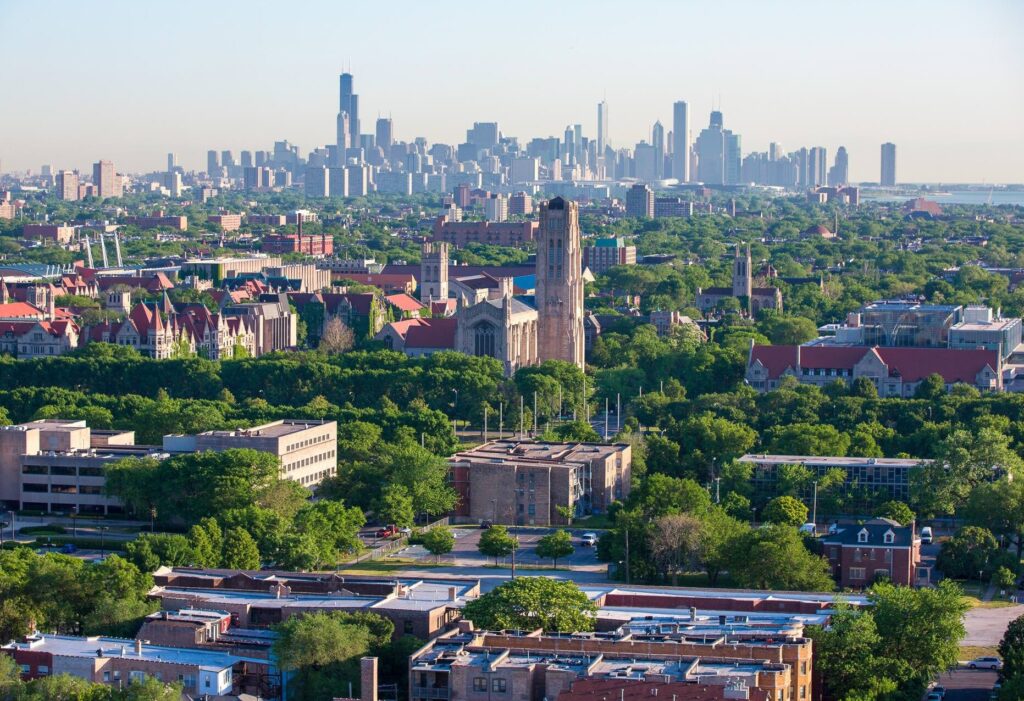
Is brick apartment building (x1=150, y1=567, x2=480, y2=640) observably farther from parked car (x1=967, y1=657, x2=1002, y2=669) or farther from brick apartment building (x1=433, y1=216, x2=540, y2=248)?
brick apartment building (x1=433, y1=216, x2=540, y2=248)

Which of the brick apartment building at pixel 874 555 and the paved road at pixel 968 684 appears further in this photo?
the brick apartment building at pixel 874 555

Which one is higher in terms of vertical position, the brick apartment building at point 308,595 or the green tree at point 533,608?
the green tree at point 533,608

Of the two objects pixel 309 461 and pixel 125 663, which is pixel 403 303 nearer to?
pixel 309 461

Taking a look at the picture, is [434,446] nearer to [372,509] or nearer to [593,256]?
[372,509]

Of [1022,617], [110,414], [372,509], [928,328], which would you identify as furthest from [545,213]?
[1022,617]

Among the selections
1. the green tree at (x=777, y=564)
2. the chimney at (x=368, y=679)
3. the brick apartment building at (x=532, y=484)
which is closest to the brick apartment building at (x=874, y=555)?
the green tree at (x=777, y=564)

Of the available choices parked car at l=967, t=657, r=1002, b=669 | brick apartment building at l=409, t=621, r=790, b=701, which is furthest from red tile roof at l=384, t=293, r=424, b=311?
brick apartment building at l=409, t=621, r=790, b=701

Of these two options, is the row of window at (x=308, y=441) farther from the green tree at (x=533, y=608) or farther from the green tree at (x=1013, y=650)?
the green tree at (x=1013, y=650)
